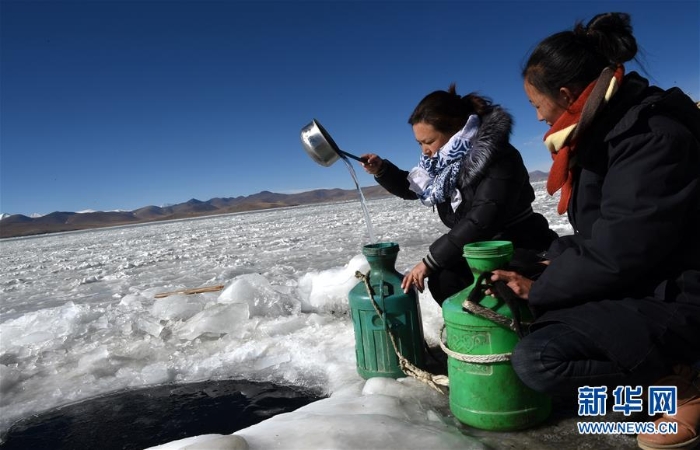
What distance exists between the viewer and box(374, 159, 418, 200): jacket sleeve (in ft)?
9.64

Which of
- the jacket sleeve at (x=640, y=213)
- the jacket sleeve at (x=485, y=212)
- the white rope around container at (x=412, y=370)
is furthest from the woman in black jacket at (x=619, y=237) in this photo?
the white rope around container at (x=412, y=370)

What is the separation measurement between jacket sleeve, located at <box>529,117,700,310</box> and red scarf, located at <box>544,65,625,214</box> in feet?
0.39

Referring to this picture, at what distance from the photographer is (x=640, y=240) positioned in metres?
1.30

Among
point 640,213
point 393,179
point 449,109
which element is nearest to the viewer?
point 640,213

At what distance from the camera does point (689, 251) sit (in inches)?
53.7

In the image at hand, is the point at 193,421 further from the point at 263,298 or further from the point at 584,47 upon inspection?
the point at 584,47

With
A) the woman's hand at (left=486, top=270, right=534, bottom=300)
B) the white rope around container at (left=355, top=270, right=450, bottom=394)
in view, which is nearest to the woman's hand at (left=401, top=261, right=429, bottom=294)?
the white rope around container at (left=355, top=270, right=450, bottom=394)

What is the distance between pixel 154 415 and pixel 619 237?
89.6 inches

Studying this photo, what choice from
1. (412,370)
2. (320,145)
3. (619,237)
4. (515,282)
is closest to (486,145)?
(515,282)

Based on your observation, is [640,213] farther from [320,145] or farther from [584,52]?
[320,145]

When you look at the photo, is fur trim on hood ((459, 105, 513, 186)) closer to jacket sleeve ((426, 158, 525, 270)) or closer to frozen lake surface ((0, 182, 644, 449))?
jacket sleeve ((426, 158, 525, 270))

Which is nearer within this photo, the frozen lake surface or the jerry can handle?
the jerry can handle

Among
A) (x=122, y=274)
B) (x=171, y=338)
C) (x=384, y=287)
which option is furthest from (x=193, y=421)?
(x=122, y=274)

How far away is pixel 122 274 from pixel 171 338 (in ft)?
18.5
